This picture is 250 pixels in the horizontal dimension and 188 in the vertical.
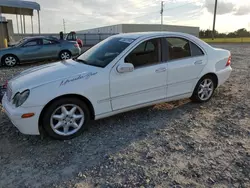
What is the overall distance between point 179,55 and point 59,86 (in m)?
2.35

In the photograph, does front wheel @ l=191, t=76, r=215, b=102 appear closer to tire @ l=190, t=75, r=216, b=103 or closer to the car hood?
tire @ l=190, t=75, r=216, b=103

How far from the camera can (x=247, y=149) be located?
10.7 ft

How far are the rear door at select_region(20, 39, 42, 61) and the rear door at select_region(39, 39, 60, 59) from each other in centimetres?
19

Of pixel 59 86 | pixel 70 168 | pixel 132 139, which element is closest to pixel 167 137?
pixel 132 139

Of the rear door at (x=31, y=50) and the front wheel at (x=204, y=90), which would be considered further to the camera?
the rear door at (x=31, y=50)

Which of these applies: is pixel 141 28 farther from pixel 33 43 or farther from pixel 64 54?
pixel 33 43

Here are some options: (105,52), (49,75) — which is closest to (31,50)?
(105,52)

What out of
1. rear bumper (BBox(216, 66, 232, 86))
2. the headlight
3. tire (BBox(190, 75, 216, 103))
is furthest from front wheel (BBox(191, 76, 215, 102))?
the headlight

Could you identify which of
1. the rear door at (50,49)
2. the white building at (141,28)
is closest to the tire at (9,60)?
the rear door at (50,49)

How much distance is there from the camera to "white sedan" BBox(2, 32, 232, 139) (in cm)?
331

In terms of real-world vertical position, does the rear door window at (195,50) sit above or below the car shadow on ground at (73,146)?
above

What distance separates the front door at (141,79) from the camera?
12.4 ft

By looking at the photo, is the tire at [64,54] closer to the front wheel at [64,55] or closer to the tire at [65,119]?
the front wheel at [64,55]

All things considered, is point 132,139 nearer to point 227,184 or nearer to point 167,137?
point 167,137
